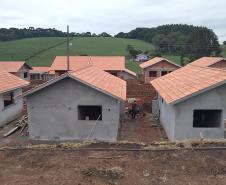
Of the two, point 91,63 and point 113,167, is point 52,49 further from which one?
point 113,167

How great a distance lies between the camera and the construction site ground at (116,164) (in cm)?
691

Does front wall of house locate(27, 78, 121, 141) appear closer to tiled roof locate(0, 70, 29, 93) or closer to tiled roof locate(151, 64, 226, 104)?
tiled roof locate(151, 64, 226, 104)

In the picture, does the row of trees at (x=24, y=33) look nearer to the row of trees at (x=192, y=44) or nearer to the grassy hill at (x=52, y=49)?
the grassy hill at (x=52, y=49)

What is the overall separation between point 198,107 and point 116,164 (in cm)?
778

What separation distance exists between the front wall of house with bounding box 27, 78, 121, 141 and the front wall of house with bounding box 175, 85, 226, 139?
10.4ft

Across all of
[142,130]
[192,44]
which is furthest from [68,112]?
[192,44]

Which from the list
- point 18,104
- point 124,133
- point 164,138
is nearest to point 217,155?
point 164,138

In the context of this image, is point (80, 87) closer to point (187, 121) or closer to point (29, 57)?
point (187, 121)

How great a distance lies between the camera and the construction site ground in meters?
6.91

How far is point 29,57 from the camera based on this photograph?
83.0m

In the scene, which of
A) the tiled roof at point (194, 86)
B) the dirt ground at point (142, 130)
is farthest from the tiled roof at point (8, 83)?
the tiled roof at point (194, 86)

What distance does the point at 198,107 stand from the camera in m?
14.3

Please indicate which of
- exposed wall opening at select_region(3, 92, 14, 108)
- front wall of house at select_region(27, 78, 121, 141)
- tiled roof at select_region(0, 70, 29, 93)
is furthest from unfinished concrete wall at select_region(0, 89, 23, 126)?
front wall of house at select_region(27, 78, 121, 141)

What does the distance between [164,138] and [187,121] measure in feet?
7.81
